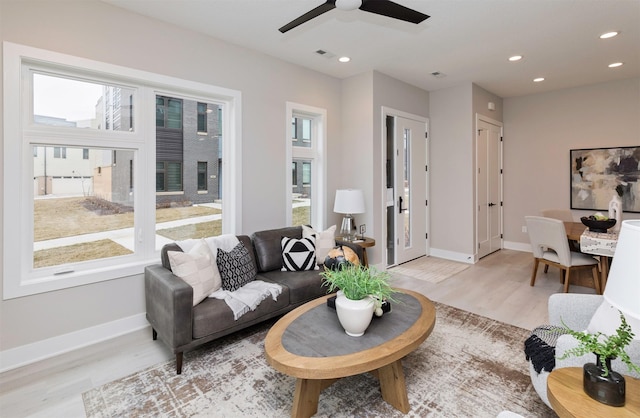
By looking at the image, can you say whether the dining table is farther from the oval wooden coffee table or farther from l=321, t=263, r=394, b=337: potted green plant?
l=321, t=263, r=394, b=337: potted green plant

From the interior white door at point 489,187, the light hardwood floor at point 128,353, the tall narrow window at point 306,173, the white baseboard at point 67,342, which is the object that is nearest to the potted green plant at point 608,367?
the light hardwood floor at point 128,353

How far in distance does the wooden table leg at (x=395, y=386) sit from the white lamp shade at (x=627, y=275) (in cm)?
119

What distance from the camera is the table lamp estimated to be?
4.10 m

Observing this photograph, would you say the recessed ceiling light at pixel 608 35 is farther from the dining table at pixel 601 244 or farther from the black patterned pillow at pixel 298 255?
the black patterned pillow at pixel 298 255

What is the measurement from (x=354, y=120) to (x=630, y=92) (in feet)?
14.2

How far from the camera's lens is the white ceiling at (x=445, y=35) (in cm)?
282

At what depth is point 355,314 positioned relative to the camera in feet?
5.98

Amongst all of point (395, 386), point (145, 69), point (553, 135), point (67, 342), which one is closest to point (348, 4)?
point (145, 69)

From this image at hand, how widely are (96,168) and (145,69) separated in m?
1.03

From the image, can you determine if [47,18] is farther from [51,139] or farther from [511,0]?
[511,0]

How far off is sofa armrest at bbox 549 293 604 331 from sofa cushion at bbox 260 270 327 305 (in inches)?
73.6

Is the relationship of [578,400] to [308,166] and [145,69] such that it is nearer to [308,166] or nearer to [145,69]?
[145,69]

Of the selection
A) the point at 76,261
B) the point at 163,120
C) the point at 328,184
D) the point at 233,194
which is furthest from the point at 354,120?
the point at 76,261

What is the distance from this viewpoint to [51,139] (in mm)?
2584
